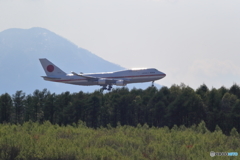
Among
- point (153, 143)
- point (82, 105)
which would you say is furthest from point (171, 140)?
point (82, 105)

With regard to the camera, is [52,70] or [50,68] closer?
[52,70]

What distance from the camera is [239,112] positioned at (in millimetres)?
91875

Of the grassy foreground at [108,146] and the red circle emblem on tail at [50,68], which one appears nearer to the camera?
the grassy foreground at [108,146]

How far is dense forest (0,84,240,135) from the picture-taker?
324ft

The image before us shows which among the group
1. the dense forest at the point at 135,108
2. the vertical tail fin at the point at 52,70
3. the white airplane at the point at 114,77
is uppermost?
the vertical tail fin at the point at 52,70

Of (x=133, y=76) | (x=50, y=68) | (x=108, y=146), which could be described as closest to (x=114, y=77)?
(x=133, y=76)

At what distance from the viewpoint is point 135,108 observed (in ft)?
366

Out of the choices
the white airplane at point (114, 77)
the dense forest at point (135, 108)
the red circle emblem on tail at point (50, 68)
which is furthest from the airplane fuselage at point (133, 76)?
the red circle emblem on tail at point (50, 68)

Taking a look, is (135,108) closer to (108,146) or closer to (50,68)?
(50,68)

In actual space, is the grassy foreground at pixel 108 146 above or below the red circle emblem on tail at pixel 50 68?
below

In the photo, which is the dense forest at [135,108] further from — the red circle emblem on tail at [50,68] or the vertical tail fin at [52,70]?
the red circle emblem on tail at [50,68]

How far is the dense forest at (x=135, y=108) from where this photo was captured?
98688 millimetres

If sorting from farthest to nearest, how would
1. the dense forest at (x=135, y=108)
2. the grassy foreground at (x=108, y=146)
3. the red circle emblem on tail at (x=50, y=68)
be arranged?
the red circle emblem on tail at (x=50, y=68) < the dense forest at (x=135, y=108) < the grassy foreground at (x=108, y=146)

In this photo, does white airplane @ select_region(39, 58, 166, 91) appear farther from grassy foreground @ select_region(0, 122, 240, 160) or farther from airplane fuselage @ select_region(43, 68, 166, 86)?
grassy foreground @ select_region(0, 122, 240, 160)
